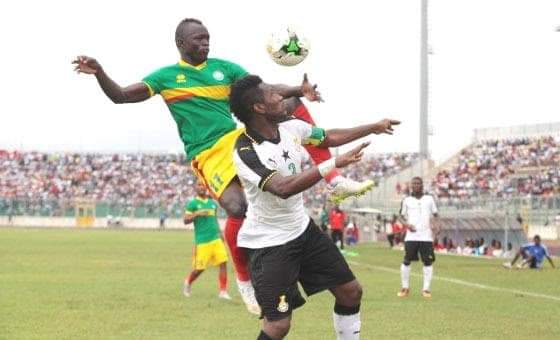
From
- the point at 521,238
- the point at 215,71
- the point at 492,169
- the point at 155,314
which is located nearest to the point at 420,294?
the point at 155,314

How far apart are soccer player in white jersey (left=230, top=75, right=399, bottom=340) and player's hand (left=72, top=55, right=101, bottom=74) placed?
1.60 m

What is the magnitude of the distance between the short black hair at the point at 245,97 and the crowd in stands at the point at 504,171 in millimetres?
44309

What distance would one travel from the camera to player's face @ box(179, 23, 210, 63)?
1016 cm

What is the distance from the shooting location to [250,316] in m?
16.5

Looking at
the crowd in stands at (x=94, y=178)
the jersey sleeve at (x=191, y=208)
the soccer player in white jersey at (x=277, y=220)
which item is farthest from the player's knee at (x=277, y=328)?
the crowd in stands at (x=94, y=178)

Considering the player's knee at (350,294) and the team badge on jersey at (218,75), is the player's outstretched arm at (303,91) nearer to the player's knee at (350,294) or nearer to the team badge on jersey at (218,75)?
the team badge on jersey at (218,75)

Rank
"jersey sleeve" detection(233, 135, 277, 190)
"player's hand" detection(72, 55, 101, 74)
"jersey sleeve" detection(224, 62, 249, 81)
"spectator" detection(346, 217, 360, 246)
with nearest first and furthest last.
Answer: "jersey sleeve" detection(233, 135, 277, 190), "player's hand" detection(72, 55, 101, 74), "jersey sleeve" detection(224, 62, 249, 81), "spectator" detection(346, 217, 360, 246)

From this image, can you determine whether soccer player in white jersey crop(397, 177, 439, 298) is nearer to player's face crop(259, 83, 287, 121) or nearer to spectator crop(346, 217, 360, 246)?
player's face crop(259, 83, 287, 121)

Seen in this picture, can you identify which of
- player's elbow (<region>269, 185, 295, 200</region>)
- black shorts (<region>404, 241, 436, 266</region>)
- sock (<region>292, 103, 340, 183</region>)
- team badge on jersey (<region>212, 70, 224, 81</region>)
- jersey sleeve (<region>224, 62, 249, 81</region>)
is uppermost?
jersey sleeve (<region>224, 62, 249, 81</region>)

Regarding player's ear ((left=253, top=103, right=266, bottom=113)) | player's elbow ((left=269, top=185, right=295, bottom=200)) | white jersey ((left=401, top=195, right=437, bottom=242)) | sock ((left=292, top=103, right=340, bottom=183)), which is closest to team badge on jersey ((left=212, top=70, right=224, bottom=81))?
sock ((left=292, top=103, right=340, bottom=183))

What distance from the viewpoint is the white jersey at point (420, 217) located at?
73.0 feet

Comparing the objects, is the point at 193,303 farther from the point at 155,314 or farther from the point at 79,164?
the point at 79,164

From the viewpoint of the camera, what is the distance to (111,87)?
32.9 feet

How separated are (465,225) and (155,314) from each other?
2824cm
